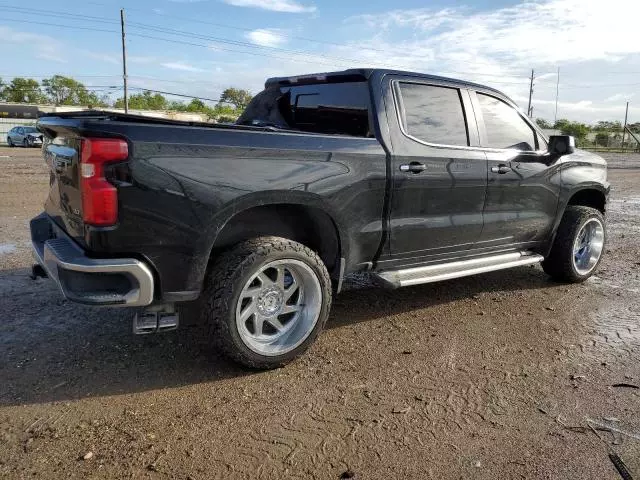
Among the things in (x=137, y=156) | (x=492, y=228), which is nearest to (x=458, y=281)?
(x=492, y=228)

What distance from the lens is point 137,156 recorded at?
284cm

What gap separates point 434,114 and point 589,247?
2693 millimetres

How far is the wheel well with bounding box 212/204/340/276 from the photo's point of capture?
11.3 feet

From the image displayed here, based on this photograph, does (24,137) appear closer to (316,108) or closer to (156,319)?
(316,108)

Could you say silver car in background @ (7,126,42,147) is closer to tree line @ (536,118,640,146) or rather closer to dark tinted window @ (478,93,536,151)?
Result: dark tinted window @ (478,93,536,151)

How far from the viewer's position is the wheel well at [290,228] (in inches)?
136

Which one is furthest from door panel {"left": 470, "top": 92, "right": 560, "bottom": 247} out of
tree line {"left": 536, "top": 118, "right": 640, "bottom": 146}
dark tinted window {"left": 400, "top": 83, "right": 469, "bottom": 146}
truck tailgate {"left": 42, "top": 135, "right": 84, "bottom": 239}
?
tree line {"left": 536, "top": 118, "right": 640, "bottom": 146}

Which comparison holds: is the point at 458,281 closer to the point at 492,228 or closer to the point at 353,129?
the point at 492,228

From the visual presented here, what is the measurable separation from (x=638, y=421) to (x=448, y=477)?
1280 mm

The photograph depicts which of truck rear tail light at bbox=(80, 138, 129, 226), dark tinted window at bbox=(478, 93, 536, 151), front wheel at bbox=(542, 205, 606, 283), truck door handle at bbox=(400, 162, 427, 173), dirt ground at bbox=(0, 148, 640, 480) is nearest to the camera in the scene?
dirt ground at bbox=(0, 148, 640, 480)

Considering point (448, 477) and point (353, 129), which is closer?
point (448, 477)

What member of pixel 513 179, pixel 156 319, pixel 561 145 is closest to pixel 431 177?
pixel 513 179

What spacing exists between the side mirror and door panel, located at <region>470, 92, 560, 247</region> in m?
0.11

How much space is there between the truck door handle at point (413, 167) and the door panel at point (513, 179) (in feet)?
2.81
